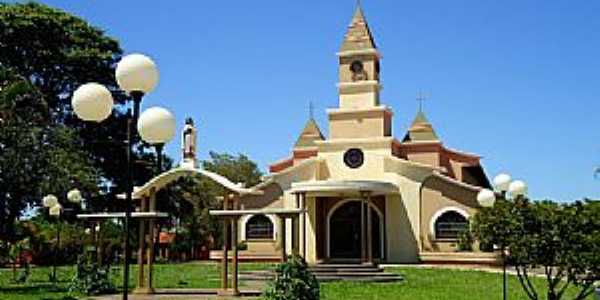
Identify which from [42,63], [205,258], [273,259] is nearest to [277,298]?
[273,259]

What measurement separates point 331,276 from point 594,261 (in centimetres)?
1176

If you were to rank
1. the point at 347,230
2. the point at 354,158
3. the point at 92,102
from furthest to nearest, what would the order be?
1. the point at 354,158
2. the point at 347,230
3. the point at 92,102

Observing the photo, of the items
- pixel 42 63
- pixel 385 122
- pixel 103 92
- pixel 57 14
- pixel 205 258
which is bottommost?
pixel 205 258

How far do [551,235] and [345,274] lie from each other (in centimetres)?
1131

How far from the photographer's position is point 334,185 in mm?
27984

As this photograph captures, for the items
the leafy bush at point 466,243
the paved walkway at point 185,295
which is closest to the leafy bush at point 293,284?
the paved walkway at point 185,295

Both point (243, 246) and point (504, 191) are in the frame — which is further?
point (243, 246)

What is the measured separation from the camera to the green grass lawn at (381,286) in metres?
17.0

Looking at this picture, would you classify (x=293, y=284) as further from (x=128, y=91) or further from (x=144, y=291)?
(x=144, y=291)

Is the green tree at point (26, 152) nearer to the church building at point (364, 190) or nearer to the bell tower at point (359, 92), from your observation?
the church building at point (364, 190)

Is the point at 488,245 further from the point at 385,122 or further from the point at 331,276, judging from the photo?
the point at 385,122

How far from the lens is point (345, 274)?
22891 mm

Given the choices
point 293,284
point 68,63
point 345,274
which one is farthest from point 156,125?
point 68,63

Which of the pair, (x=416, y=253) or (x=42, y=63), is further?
(x=42, y=63)
